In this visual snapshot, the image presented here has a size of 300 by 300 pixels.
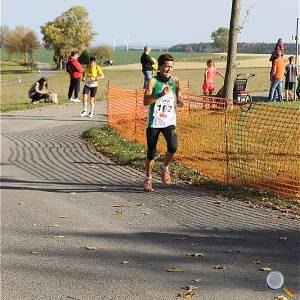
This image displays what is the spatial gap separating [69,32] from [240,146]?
337 feet

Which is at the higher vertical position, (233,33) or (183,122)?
(233,33)

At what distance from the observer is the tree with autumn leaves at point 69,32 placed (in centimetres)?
10994

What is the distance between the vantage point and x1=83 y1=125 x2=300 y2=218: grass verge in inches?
312

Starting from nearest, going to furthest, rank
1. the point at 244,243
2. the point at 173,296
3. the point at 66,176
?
the point at 173,296 → the point at 244,243 → the point at 66,176

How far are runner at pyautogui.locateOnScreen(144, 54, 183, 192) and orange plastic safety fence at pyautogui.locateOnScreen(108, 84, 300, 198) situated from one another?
44.2 inches

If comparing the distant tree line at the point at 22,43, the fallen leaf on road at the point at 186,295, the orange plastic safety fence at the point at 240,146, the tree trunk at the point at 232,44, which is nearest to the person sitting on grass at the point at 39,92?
the tree trunk at the point at 232,44

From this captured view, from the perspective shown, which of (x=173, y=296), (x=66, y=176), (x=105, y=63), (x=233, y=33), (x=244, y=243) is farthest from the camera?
(x=105, y=63)

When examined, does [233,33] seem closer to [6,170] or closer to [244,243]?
[6,170]

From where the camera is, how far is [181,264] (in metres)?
5.55

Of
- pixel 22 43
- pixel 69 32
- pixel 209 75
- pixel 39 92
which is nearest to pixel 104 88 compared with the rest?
pixel 39 92

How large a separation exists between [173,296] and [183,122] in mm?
8507

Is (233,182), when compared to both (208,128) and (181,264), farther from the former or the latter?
(181,264)

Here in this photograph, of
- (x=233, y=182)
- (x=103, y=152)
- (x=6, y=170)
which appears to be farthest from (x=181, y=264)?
(x=103, y=152)

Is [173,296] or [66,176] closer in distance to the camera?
[173,296]
